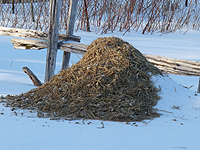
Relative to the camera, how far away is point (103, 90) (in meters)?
3.57

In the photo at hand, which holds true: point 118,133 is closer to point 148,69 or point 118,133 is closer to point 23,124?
point 23,124

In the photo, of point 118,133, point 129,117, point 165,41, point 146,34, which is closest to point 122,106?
point 129,117

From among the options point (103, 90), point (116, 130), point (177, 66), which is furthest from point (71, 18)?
point (116, 130)

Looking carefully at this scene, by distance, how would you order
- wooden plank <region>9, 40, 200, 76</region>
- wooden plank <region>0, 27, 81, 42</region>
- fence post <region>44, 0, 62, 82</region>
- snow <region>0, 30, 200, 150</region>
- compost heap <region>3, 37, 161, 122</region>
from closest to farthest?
snow <region>0, 30, 200, 150</region>, compost heap <region>3, 37, 161, 122</region>, wooden plank <region>9, 40, 200, 76</region>, fence post <region>44, 0, 62, 82</region>, wooden plank <region>0, 27, 81, 42</region>

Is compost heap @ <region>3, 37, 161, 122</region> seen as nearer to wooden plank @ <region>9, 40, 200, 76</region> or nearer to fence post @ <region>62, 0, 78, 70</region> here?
wooden plank @ <region>9, 40, 200, 76</region>

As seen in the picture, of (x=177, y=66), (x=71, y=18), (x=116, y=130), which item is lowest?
(x=116, y=130)

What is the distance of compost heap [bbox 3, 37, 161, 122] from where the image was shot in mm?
3334

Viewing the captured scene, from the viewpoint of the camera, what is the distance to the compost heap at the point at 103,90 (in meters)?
3.33

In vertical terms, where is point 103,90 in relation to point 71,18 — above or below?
below

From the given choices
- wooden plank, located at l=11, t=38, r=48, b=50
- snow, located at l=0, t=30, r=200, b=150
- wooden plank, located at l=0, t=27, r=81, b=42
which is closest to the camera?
snow, located at l=0, t=30, r=200, b=150

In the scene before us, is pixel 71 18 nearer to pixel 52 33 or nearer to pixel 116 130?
pixel 52 33

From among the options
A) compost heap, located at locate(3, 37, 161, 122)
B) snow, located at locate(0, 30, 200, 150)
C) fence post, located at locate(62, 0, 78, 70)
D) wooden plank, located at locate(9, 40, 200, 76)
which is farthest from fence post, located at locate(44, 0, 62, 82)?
snow, located at locate(0, 30, 200, 150)

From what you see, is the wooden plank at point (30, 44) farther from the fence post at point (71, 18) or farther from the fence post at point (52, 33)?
the fence post at point (71, 18)

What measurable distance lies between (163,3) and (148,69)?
22.5ft
